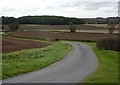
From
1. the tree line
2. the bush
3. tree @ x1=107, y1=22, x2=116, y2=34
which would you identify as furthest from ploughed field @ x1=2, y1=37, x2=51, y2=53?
the tree line

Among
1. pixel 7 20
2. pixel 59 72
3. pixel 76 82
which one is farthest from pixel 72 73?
pixel 7 20

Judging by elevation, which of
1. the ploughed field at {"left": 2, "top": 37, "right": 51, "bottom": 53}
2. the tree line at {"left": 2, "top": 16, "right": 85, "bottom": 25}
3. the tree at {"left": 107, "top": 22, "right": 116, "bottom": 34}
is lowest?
the ploughed field at {"left": 2, "top": 37, "right": 51, "bottom": 53}

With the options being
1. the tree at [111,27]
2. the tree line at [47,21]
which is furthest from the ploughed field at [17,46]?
the tree line at [47,21]

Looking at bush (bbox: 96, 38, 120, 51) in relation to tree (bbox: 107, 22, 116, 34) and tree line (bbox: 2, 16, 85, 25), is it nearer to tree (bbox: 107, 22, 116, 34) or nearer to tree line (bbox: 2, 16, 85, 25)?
tree (bbox: 107, 22, 116, 34)

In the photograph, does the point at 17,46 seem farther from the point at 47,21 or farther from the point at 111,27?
the point at 47,21

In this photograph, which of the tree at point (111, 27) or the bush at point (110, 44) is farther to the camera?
the tree at point (111, 27)

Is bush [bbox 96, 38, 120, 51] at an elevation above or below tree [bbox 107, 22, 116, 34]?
below

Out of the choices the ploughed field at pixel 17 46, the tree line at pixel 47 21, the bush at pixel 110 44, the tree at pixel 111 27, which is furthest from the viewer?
the tree line at pixel 47 21

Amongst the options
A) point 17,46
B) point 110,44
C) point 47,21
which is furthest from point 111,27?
point 17,46

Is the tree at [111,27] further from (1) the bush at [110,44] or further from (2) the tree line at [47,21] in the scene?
(1) the bush at [110,44]

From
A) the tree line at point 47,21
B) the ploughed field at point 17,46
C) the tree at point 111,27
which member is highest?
the tree line at point 47,21

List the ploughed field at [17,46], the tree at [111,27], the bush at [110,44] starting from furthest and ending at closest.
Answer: the tree at [111,27], the bush at [110,44], the ploughed field at [17,46]

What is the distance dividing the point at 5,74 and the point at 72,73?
215 inches

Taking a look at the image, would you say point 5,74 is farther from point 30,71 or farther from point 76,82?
point 76,82
